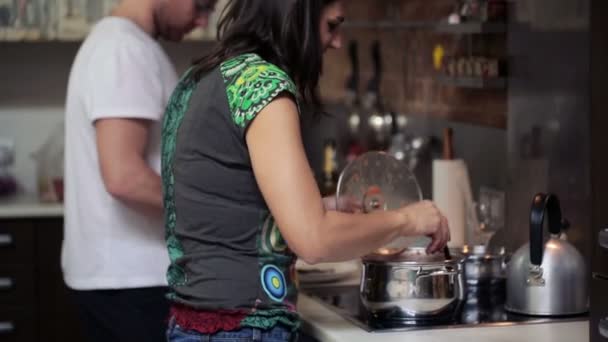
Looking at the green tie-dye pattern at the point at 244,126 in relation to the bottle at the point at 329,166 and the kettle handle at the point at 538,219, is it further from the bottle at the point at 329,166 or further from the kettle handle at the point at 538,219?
the bottle at the point at 329,166

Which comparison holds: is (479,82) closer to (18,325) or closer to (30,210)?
(30,210)

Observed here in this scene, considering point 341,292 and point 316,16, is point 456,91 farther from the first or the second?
point 316,16

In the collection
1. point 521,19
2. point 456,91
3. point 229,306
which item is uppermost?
point 521,19

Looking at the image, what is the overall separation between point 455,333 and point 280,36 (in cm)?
67

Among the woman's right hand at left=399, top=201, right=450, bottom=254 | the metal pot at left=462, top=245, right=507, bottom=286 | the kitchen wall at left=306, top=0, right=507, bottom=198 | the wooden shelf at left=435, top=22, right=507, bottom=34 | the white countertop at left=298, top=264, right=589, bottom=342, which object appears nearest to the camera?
the woman's right hand at left=399, top=201, right=450, bottom=254

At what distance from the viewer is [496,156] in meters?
2.95

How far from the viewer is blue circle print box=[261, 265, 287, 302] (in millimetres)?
1812

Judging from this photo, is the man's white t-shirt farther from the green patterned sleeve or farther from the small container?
the small container

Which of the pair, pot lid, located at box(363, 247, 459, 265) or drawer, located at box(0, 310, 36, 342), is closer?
pot lid, located at box(363, 247, 459, 265)

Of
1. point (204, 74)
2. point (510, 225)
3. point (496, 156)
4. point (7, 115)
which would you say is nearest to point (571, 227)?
point (510, 225)

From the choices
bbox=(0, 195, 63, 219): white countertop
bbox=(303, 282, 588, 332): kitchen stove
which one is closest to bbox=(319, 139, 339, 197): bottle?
bbox=(0, 195, 63, 219): white countertop

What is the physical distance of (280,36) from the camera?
180 cm

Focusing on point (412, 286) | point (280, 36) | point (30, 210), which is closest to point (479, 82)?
point (412, 286)

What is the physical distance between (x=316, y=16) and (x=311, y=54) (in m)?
0.06
